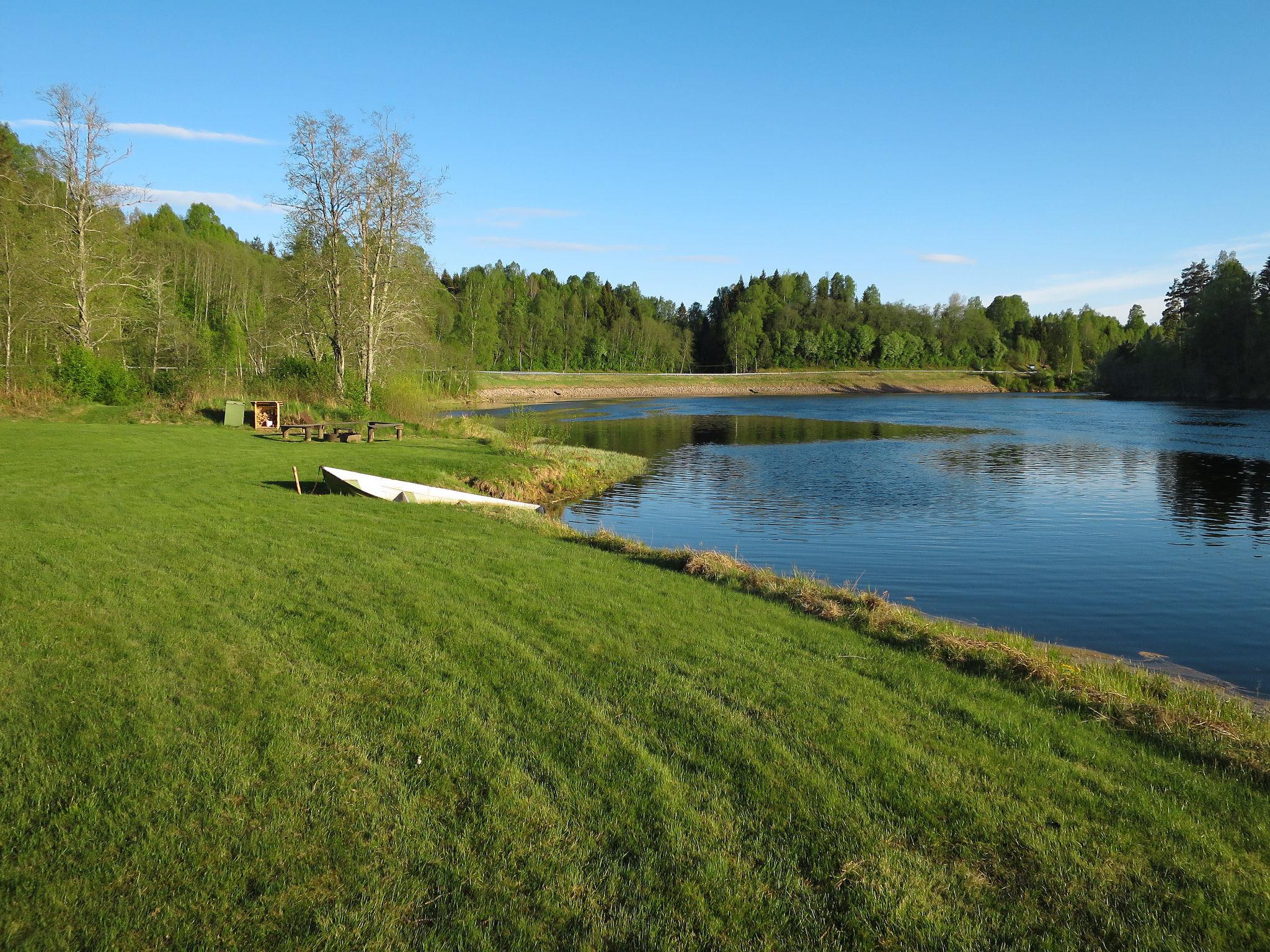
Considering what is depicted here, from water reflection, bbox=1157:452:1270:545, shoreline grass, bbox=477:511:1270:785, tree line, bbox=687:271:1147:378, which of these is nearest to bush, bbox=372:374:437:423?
shoreline grass, bbox=477:511:1270:785

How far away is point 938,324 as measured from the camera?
515 ft

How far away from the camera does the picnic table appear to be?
26.3 meters

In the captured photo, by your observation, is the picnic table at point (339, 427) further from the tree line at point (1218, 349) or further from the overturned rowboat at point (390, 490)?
the tree line at point (1218, 349)

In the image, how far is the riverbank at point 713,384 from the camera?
9300 cm

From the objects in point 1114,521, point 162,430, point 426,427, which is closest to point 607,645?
point 1114,521

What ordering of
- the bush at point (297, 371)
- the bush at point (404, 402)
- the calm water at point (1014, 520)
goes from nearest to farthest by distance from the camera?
the calm water at point (1014, 520) < the bush at point (404, 402) < the bush at point (297, 371)

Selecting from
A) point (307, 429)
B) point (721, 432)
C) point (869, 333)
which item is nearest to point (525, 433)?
point (307, 429)

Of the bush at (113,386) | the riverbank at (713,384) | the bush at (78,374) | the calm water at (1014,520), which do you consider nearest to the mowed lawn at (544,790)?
the calm water at (1014,520)

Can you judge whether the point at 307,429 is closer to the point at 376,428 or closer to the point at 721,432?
the point at 376,428

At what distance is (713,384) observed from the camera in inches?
4520

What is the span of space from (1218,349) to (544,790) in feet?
316

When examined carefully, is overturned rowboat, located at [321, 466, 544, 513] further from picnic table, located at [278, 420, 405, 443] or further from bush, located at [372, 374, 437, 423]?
bush, located at [372, 374, 437, 423]

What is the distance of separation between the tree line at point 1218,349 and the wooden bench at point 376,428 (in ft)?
258

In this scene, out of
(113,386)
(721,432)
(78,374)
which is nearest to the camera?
(78,374)
